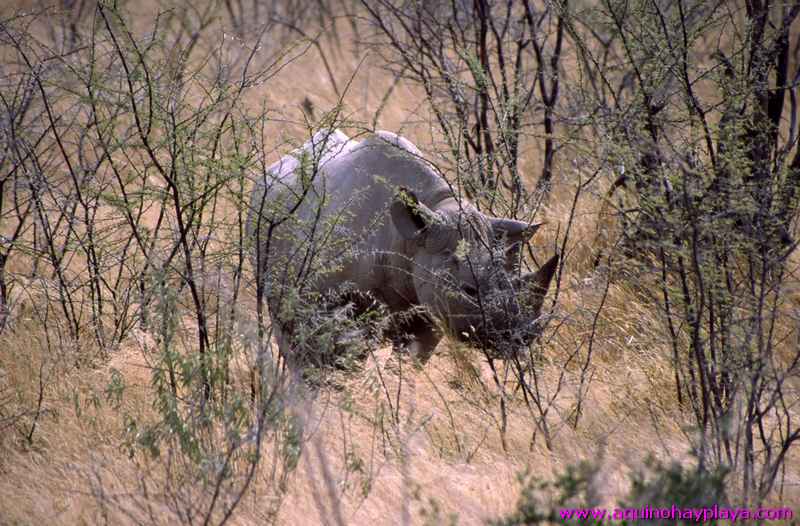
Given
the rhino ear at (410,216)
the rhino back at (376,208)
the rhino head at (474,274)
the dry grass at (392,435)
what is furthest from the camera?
the rhino back at (376,208)

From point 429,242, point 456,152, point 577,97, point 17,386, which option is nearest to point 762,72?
point 456,152

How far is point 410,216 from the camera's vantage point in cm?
514

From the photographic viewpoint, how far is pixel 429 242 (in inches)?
205

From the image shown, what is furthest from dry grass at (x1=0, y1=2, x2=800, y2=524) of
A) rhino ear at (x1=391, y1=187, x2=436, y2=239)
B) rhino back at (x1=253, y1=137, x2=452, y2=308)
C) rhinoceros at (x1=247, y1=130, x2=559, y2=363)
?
rhino ear at (x1=391, y1=187, x2=436, y2=239)

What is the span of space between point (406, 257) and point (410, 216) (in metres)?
0.49

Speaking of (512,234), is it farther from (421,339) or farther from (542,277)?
(421,339)

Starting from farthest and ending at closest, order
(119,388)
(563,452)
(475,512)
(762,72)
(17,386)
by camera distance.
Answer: (762,72)
(17,386)
(563,452)
(119,388)
(475,512)

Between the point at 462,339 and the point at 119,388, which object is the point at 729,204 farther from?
the point at 119,388

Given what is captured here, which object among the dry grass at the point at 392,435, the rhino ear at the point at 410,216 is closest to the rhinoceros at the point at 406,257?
the rhino ear at the point at 410,216

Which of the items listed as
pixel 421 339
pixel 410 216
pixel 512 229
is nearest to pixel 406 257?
pixel 410 216

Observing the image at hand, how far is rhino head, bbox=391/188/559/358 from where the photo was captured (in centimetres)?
475

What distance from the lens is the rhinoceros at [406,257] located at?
4.40 meters

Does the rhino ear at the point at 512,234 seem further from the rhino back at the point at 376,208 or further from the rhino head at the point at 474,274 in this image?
the rhino back at the point at 376,208

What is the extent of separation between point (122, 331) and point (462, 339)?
6.62 feet
